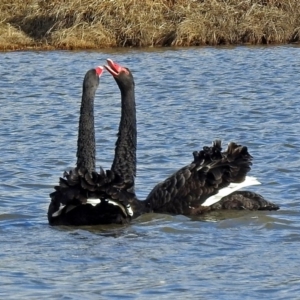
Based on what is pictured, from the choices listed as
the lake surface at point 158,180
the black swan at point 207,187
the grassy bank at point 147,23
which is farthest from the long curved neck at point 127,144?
the grassy bank at point 147,23

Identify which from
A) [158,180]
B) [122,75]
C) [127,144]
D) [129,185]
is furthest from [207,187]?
[158,180]

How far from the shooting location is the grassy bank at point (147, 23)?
29906 millimetres

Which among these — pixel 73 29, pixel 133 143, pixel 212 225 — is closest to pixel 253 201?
pixel 212 225

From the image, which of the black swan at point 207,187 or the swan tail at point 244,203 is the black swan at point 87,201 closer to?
the black swan at point 207,187

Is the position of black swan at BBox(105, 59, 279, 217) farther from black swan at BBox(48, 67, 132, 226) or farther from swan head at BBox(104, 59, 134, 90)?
swan head at BBox(104, 59, 134, 90)

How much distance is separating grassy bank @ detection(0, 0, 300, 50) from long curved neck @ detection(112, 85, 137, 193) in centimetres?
2071

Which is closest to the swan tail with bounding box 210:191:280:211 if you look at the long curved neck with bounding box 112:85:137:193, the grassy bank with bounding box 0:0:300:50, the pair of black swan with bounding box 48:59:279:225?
the pair of black swan with bounding box 48:59:279:225

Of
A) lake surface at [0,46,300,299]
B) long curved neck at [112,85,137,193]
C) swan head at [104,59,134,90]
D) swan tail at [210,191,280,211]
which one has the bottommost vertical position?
lake surface at [0,46,300,299]

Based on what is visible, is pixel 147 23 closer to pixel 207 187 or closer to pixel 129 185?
pixel 207 187

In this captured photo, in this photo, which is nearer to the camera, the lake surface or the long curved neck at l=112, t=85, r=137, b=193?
the lake surface

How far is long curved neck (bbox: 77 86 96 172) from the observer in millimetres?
8227

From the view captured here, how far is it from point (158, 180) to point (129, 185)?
2.17m

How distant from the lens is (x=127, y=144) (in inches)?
336

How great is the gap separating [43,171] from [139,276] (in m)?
4.33
